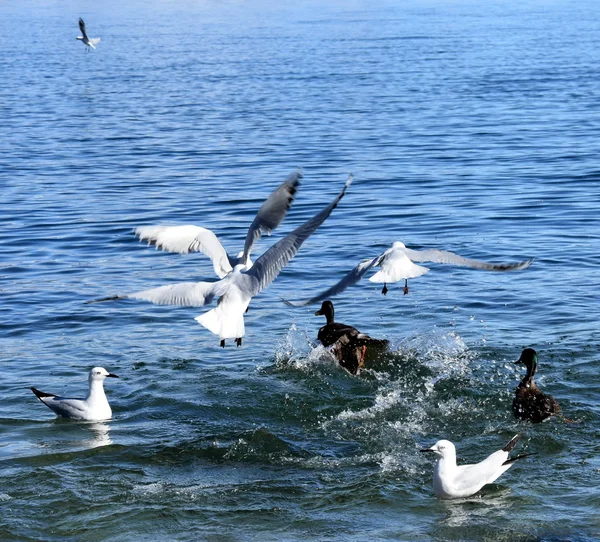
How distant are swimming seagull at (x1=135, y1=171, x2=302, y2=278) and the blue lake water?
1646 mm

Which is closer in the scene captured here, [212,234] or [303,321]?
[212,234]

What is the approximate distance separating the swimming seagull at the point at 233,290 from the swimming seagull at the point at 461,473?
220 cm

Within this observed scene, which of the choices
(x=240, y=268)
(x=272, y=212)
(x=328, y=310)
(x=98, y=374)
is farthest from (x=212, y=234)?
(x=328, y=310)

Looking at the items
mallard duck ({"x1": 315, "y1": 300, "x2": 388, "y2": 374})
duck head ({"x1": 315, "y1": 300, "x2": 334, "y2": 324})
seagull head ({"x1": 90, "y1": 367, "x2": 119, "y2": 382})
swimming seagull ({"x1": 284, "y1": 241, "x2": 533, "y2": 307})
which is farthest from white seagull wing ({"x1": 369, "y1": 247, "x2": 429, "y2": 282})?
seagull head ({"x1": 90, "y1": 367, "x2": 119, "y2": 382})

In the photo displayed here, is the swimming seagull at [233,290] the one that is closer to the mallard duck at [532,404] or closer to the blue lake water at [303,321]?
the blue lake water at [303,321]

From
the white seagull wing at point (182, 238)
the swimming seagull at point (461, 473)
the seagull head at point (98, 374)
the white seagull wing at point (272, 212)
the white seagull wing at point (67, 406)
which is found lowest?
the swimming seagull at point (461, 473)

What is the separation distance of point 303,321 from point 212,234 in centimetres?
335

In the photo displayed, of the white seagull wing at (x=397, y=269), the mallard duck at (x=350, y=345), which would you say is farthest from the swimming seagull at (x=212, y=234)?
the mallard duck at (x=350, y=345)

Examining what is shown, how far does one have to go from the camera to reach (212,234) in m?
11.7

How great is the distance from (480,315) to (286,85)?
2899 centimetres

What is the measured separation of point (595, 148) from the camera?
88.6 ft

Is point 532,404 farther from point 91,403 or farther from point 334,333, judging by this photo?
point 91,403

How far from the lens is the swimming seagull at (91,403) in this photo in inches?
450

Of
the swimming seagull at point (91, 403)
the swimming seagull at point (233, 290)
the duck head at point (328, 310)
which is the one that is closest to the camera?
the swimming seagull at point (233, 290)
